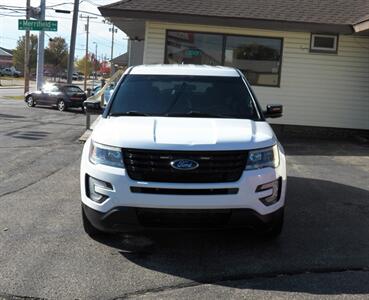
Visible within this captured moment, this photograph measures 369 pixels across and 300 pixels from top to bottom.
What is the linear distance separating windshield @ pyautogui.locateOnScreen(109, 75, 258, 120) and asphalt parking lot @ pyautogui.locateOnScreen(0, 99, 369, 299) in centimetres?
134

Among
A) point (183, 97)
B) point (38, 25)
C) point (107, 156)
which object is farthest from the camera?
point (38, 25)

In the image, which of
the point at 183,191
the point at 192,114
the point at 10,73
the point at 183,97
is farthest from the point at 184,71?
the point at 10,73

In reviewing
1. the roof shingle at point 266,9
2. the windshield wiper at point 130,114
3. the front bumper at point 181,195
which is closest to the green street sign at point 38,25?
the roof shingle at point 266,9

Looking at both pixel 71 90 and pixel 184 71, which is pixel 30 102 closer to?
pixel 71 90

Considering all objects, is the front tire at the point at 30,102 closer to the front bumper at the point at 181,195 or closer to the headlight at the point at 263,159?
the front bumper at the point at 181,195

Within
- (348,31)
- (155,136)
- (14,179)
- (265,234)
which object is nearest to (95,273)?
(155,136)

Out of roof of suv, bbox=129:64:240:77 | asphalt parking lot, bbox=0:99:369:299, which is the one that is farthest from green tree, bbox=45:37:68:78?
roof of suv, bbox=129:64:240:77

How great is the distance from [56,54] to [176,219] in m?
103

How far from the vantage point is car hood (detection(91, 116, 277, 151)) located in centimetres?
489

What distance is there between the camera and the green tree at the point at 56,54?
4031 inches

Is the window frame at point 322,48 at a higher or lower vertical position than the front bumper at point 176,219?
higher

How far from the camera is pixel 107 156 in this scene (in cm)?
504

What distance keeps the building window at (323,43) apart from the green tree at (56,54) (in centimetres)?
9277

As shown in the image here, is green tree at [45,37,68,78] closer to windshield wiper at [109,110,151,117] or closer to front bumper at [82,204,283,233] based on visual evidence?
windshield wiper at [109,110,151,117]
